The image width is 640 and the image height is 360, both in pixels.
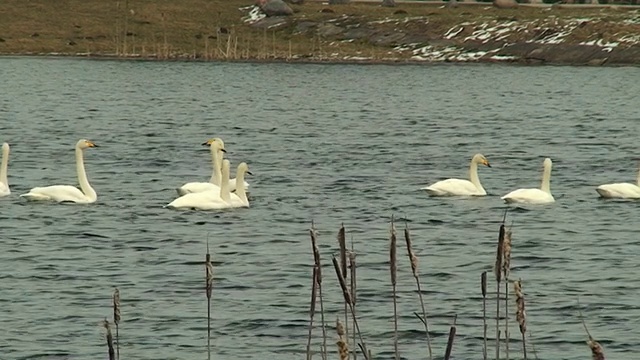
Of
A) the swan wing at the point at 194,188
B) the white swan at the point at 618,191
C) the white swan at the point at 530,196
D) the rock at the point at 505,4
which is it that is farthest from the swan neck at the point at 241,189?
the rock at the point at 505,4

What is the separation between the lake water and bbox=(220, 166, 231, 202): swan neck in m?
0.37

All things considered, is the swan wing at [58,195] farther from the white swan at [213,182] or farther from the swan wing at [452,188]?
the swan wing at [452,188]

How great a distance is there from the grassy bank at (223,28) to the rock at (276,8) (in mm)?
642

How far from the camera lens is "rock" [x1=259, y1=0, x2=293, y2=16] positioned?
334 feet

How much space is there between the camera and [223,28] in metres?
100

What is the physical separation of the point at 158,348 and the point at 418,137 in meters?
27.6

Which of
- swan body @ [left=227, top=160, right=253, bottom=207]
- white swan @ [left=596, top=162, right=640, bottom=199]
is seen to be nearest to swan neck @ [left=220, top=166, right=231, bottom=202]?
swan body @ [left=227, top=160, right=253, bottom=207]

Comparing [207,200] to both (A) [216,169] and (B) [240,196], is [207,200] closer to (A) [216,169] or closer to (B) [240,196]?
(B) [240,196]

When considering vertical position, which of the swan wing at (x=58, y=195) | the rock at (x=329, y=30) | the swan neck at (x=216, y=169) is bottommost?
the rock at (x=329, y=30)

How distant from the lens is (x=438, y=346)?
15.0 m

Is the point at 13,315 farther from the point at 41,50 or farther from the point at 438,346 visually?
the point at 41,50

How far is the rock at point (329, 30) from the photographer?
96.9 metres

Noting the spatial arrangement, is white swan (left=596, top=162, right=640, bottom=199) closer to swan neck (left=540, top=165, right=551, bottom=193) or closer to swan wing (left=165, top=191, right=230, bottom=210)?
swan neck (left=540, top=165, right=551, bottom=193)

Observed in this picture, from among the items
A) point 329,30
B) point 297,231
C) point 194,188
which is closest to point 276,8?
point 329,30
